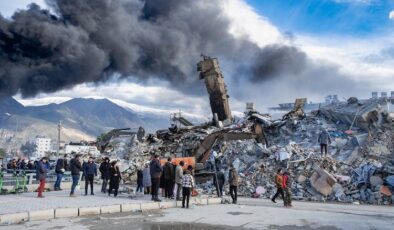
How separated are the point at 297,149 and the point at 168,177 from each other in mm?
9661

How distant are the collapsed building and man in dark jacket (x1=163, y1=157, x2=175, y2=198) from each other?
5019 mm

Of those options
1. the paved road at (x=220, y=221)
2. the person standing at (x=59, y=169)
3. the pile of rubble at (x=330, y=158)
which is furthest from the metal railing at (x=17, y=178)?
the pile of rubble at (x=330, y=158)

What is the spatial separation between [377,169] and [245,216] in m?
8.26

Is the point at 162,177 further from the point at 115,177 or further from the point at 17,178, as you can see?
the point at 17,178

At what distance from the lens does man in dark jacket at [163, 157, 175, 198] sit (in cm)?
1252

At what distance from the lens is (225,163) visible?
21.5 metres

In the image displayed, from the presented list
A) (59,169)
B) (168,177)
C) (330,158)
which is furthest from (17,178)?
(330,158)

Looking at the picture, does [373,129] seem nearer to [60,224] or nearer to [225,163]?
[225,163]

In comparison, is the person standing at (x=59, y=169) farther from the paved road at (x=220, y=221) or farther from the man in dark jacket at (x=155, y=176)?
the paved road at (x=220, y=221)

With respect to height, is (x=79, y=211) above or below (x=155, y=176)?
below

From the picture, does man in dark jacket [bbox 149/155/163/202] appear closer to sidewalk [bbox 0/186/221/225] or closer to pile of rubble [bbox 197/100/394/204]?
sidewalk [bbox 0/186/221/225]

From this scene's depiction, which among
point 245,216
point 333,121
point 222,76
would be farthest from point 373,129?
point 245,216

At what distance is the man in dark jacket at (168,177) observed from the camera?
1252 centimetres

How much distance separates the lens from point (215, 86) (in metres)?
28.9
